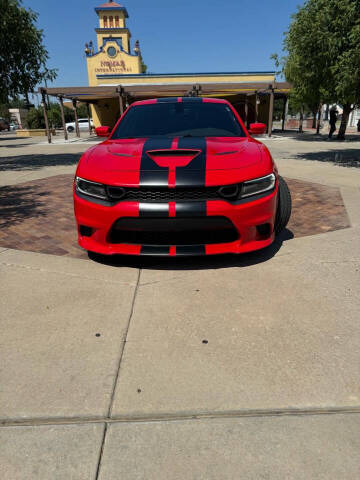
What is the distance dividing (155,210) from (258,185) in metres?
0.94

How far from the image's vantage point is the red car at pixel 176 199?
9.12 feet

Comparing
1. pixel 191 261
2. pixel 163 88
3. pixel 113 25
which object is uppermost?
pixel 113 25

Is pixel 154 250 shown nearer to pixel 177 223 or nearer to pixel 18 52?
pixel 177 223

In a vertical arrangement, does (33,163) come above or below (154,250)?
below

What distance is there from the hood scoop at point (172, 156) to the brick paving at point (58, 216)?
4.23 ft

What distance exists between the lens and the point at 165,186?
9.07 ft

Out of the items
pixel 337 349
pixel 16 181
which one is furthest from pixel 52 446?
pixel 16 181

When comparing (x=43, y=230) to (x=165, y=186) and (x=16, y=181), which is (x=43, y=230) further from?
(x=16, y=181)

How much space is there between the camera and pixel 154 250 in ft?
9.42

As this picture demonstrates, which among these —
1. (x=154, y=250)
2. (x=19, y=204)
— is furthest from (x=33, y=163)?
(x=154, y=250)

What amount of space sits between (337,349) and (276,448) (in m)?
0.84

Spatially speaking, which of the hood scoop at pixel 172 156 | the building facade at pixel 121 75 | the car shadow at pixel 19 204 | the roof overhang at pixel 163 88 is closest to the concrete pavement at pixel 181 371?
the hood scoop at pixel 172 156

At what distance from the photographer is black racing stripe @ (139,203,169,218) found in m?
2.76

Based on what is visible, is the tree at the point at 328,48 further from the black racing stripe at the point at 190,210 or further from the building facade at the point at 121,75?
the building facade at the point at 121,75
